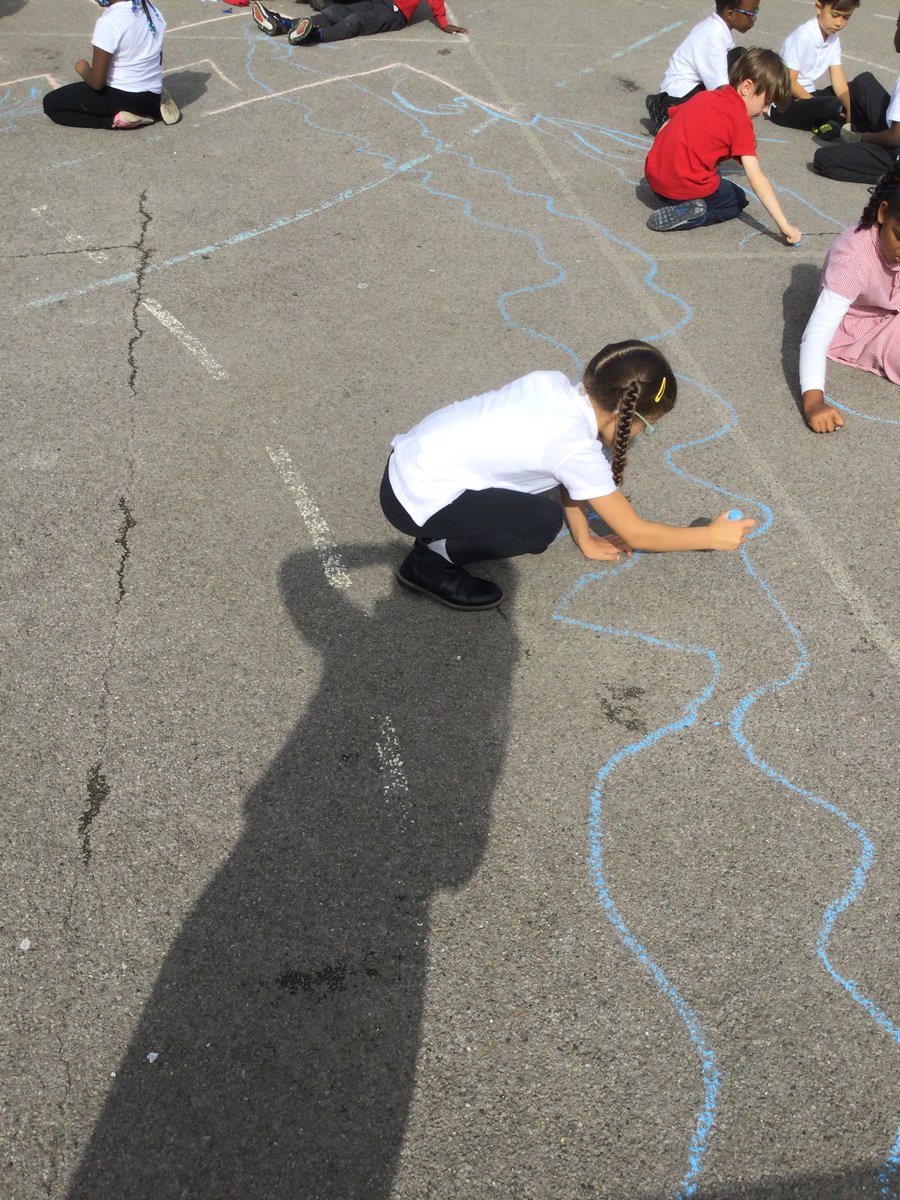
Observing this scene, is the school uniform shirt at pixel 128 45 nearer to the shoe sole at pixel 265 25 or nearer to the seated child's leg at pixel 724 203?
the shoe sole at pixel 265 25

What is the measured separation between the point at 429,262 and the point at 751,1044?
14.7 ft

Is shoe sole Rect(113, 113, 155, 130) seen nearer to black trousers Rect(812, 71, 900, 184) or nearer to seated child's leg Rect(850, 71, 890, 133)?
black trousers Rect(812, 71, 900, 184)

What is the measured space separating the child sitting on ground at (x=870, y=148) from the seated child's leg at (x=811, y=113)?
0.20 meters

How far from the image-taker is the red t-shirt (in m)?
5.77

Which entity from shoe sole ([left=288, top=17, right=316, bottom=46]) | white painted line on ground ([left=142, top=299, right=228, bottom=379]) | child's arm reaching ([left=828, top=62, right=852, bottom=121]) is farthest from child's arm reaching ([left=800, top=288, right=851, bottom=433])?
shoe sole ([left=288, top=17, right=316, bottom=46])

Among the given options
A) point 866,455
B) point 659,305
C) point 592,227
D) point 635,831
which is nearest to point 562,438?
point 635,831

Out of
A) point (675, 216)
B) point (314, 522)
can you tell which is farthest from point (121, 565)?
point (675, 216)

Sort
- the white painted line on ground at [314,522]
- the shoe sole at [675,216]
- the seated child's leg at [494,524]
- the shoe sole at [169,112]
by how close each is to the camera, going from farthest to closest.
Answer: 1. the shoe sole at [169,112]
2. the shoe sole at [675,216]
3. the white painted line on ground at [314,522]
4. the seated child's leg at [494,524]

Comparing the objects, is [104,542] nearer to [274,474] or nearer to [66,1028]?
[274,474]

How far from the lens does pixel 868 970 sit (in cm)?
240

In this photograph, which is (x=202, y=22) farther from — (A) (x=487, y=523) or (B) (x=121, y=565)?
(A) (x=487, y=523)

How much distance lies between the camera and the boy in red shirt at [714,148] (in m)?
5.68

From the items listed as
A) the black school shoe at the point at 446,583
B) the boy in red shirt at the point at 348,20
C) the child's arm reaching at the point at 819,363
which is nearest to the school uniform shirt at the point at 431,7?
the boy in red shirt at the point at 348,20

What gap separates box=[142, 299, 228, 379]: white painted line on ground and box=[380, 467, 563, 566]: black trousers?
5.47ft
